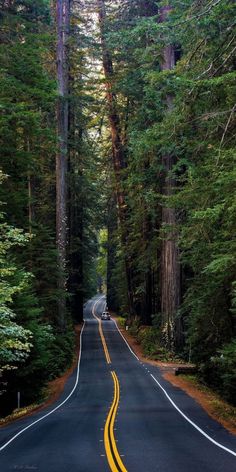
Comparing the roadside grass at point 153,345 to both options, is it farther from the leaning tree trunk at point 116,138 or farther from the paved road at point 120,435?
the leaning tree trunk at point 116,138

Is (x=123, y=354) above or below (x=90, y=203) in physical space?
below

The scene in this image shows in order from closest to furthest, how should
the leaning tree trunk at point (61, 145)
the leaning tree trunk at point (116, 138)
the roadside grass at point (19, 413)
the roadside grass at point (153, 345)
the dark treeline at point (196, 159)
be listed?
the dark treeline at point (196, 159) < the roadside grass at point (19, 413) < the roadside grass at point (153, 345) < the leaning tree trunk at point (61, 145) < the leaning tree trunk at point (116, 138)

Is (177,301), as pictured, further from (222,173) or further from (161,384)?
(222,173)

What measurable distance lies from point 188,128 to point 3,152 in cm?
826

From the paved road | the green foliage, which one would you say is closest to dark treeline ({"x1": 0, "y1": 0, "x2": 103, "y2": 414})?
the paved road

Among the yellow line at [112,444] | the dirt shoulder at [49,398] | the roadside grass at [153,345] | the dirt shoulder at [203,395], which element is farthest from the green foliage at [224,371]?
the dirt shoulder at [49,398]

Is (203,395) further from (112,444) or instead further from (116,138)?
(116,138)

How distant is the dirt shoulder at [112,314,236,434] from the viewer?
14641 millimetres

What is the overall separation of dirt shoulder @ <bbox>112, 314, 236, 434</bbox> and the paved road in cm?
34

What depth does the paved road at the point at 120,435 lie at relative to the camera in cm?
931

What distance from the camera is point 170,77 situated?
55.0ft

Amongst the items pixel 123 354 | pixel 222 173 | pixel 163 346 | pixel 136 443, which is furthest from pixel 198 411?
pixel 123 354

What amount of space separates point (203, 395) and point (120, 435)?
25.8 feet

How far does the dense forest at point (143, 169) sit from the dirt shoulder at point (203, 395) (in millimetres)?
733
